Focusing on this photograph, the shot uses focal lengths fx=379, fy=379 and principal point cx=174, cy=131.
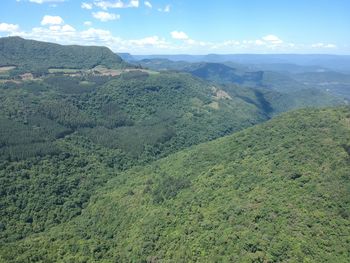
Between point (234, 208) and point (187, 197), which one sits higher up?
point (234, 208)

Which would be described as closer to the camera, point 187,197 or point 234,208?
point 234,208

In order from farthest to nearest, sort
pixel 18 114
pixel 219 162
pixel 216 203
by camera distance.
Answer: pixel 18 114 < pixel 219 162 < pixel 216 203

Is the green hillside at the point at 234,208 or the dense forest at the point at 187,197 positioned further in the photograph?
the dense forest at the point at 187,197

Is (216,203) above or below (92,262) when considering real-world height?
above

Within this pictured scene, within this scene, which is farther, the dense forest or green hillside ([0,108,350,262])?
the dense forest

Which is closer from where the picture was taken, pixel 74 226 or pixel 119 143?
pixel 74 226

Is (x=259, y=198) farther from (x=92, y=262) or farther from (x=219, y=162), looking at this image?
(x=92, y=262)

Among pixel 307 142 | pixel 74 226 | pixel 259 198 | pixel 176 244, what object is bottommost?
pixel 74 226

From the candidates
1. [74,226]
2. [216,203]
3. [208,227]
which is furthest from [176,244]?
[74,226]
